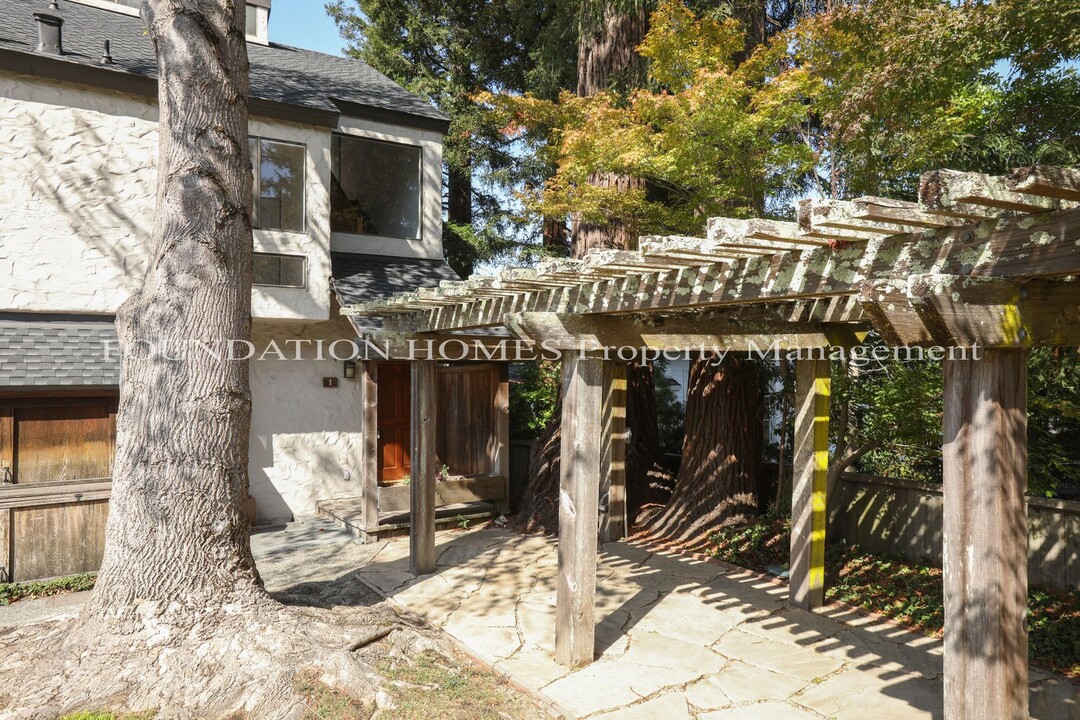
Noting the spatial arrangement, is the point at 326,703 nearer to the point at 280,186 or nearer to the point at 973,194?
the point at 973,194

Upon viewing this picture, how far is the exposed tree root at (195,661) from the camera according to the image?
4055 mm

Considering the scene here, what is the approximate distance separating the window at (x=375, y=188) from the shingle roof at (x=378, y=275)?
48 cm

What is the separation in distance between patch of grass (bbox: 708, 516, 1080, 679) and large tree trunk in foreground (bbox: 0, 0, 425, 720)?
401cm

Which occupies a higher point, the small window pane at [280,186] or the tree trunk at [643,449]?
the small window pane at [280,186]

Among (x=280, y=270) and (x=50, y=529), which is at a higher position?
(x=280, y=270)

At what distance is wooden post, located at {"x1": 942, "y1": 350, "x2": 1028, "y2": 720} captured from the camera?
7.89ft

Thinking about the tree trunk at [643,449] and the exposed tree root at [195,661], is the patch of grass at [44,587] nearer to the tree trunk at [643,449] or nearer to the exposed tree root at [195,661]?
the exposed tree root at [195,661]

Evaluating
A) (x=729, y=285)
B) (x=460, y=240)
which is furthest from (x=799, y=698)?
(x=460, y=240)

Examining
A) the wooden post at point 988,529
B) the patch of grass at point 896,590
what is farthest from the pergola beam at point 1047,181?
the patch of grass at point 896,590

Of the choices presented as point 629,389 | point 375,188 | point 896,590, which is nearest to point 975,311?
point 896,590

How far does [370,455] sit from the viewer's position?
26.4 ft

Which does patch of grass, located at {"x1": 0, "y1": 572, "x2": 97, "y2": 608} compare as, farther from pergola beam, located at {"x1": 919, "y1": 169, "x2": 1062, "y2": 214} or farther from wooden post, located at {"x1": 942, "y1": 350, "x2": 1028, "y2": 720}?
pergola beam, located at {"x1": 919, "y1": 169, "x2": 1062, "y2": 214}

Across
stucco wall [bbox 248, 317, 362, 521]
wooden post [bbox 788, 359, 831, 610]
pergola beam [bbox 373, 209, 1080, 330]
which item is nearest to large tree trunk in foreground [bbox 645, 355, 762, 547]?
wooden post [bbox 788, 359, 831, 610]

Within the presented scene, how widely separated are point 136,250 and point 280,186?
1799 millimetres
